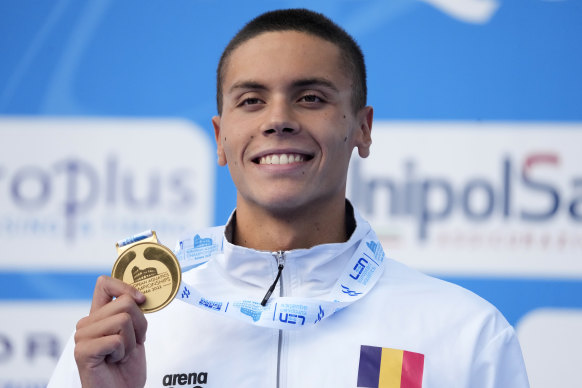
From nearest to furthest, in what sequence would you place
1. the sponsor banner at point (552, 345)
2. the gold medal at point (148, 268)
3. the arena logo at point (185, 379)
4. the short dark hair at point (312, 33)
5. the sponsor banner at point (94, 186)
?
the gold medal at point (148, 268) < the arena logo at point (185, 379) < the short dark hair at point (312, 33) < the sponsor banner at point (552, 345) < the sponsor banner at point (94, 186)

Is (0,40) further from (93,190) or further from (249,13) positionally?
(249,13)

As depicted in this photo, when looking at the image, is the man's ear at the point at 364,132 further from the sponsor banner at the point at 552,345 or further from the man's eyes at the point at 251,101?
the sponsor banner at the point at 552,345

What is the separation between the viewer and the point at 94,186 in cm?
293

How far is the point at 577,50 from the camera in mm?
2840

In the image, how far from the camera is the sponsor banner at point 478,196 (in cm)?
279

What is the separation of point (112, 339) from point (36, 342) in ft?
5.52

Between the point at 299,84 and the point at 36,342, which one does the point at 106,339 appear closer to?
the point at 299,84

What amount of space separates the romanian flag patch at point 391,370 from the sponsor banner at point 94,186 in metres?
1.40

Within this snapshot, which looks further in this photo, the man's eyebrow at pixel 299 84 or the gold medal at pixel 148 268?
the man's eyebrow at pixel 299 84

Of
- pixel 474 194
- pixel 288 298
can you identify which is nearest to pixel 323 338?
pixel 288 298

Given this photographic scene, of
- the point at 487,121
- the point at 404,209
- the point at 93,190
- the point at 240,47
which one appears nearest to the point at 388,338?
the point at 240,47

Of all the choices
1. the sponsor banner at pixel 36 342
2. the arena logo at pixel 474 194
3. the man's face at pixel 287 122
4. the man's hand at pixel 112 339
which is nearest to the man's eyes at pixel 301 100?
the man's face at pixel 287 122

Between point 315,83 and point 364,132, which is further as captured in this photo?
point 364,132

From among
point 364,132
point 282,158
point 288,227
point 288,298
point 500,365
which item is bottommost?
point 500,365
